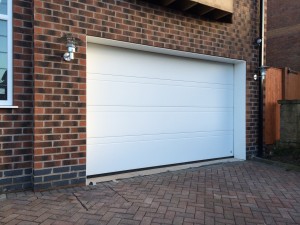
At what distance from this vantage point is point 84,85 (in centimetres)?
515

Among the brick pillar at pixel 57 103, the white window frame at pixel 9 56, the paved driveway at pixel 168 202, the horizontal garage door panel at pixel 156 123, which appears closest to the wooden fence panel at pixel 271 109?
the horizontal garage door panel at pixel 156 123

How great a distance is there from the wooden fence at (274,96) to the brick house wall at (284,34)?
Answer: 492cm

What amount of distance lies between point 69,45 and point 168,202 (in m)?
2.72

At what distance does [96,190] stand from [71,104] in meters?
1.40

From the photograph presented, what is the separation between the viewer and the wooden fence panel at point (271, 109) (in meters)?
8.28

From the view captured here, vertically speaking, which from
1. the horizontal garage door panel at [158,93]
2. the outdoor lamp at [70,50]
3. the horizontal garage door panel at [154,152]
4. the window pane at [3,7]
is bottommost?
the horizontal garage door panel at [154,152]

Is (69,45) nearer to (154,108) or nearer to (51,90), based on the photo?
(51,90)

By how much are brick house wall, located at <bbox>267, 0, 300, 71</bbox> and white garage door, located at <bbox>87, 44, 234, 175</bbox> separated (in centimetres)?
729

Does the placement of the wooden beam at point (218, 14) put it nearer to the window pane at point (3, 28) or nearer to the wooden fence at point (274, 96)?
the wooden fence at point (274, 96)

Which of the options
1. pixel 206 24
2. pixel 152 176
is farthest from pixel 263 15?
pixel 152 176

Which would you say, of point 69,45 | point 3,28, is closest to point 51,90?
point 69,45

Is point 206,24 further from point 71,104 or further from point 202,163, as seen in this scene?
point 71,104

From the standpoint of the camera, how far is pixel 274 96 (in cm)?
865

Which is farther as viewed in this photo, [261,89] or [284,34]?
[284,34]
